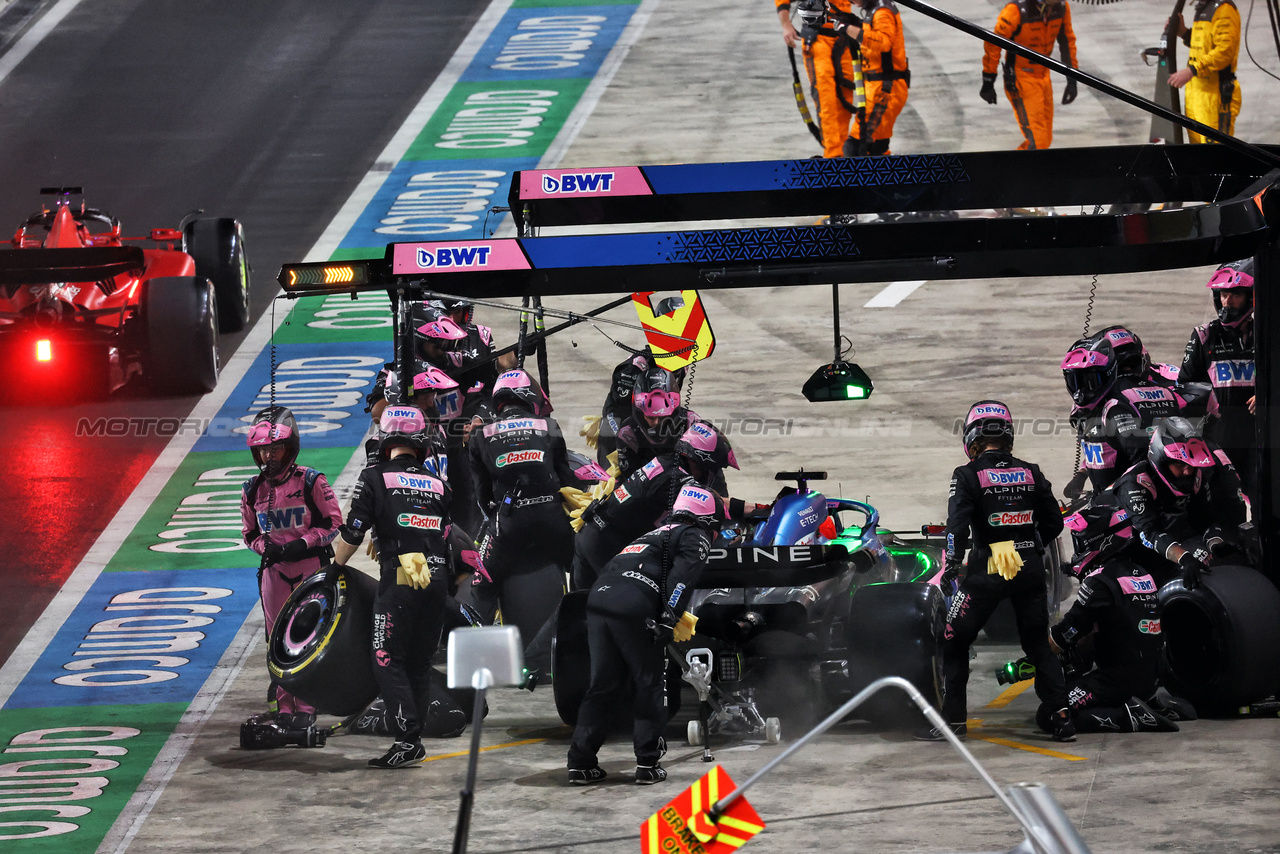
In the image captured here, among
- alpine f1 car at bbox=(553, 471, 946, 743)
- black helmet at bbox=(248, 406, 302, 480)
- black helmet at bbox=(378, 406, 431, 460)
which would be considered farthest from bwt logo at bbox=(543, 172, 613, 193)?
alpine f1 car at bbox=(553, 471, 946, 743)

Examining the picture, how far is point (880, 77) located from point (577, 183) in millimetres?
7982

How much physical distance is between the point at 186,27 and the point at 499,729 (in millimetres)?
22416

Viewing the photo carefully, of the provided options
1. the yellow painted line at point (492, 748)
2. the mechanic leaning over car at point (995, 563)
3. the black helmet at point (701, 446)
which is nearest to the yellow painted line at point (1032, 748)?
the mechanic leaning over car at point (995, 563)

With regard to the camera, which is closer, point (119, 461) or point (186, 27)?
point (119, 461)

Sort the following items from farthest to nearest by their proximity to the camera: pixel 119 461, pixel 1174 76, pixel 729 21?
1. pixel 729 21
2. pixel 1174 76
3. pixel 119 461

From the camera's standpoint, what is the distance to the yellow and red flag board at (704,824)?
5.07 m

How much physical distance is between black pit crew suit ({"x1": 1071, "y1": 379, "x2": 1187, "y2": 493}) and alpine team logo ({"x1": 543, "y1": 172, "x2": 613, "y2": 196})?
371 centimetres

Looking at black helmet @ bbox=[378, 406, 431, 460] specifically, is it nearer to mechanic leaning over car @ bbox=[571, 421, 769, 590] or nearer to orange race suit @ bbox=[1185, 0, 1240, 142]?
mechanic leaning over car @ bbox=[571, 421, 769, 590]

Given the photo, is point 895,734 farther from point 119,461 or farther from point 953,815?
point 119,461

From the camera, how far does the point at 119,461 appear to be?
1719 cm

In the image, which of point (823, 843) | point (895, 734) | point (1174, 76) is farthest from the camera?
point (1174, 76)

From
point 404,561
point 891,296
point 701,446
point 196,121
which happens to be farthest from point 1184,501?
point 196,121

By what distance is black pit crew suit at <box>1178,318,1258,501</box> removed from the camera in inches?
492

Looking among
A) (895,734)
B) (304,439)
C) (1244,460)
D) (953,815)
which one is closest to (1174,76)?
(1244,460)
